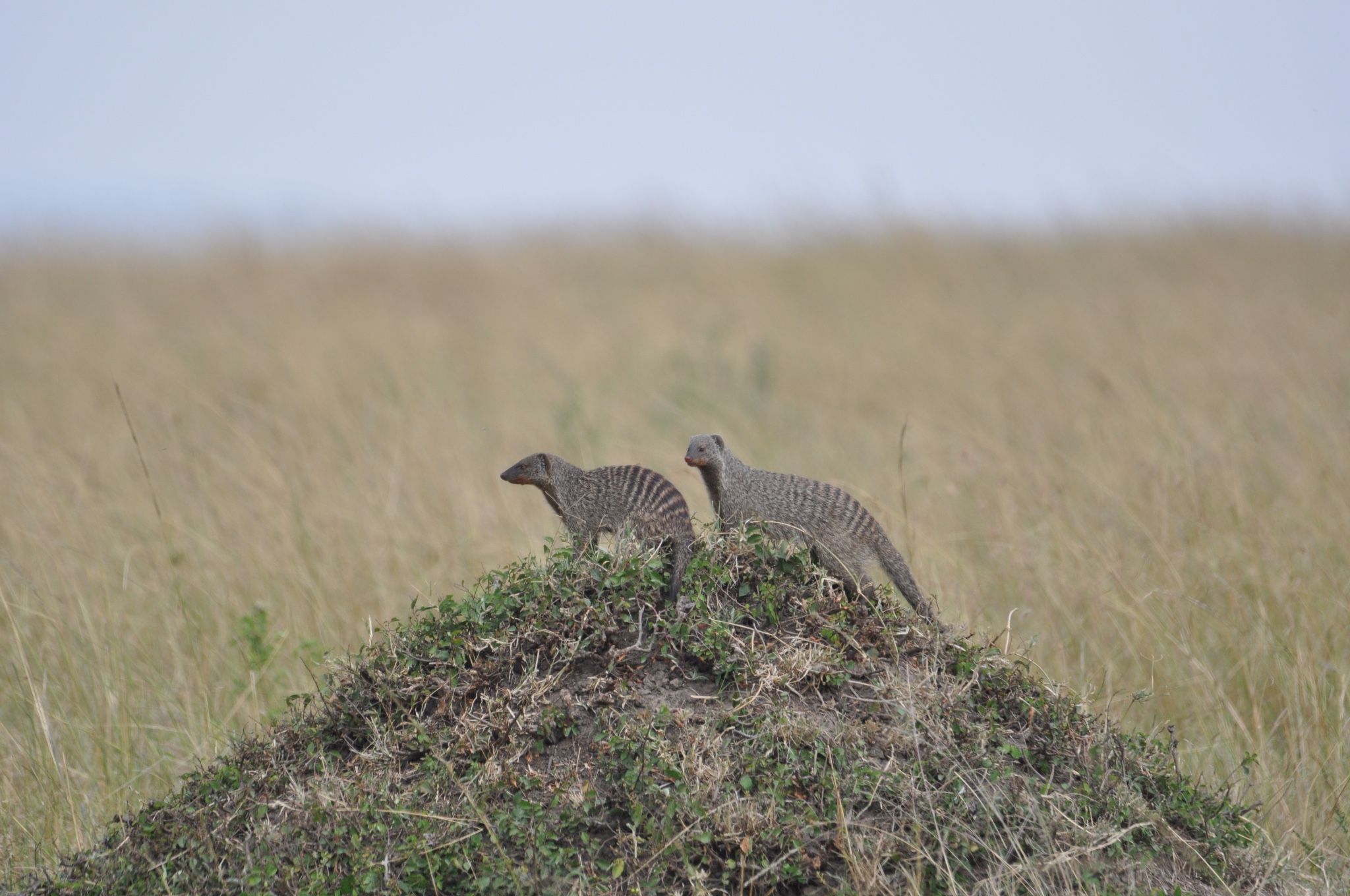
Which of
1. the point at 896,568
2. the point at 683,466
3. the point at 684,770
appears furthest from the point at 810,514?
the point at 683,466

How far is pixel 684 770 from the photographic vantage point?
2.77 metres

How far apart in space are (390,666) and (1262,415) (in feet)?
20.6

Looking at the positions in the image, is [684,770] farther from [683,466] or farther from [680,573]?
[683,466]

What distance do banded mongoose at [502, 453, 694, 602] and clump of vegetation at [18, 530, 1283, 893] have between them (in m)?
0.10

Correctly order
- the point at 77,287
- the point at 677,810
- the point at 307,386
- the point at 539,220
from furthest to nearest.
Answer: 1. the point at 539,220
2. the point at 77,287
3. the point at 307,386
4. the point at 677,810

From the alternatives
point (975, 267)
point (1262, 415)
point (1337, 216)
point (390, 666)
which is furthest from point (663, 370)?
point (1337, 216)

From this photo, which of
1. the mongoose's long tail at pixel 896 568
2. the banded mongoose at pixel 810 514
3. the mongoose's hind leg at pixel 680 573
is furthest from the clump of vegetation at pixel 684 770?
the mongoose's long tail at pixel 896 568

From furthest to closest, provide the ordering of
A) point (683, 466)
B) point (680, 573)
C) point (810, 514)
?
point (683, 466)
point (810, 514)
point (680, 573)

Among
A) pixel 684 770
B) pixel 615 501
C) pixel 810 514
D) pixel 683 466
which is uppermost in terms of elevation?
pixel 615 501

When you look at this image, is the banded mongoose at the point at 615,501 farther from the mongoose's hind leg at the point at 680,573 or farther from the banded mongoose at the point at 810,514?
the banded mongoose at the point at 810,514

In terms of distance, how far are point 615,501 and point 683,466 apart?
258 centimetres

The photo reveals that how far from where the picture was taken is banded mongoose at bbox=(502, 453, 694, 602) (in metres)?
3.35

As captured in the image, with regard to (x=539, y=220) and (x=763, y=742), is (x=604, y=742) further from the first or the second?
(x=539, y=220)

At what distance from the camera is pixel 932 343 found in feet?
34.8
